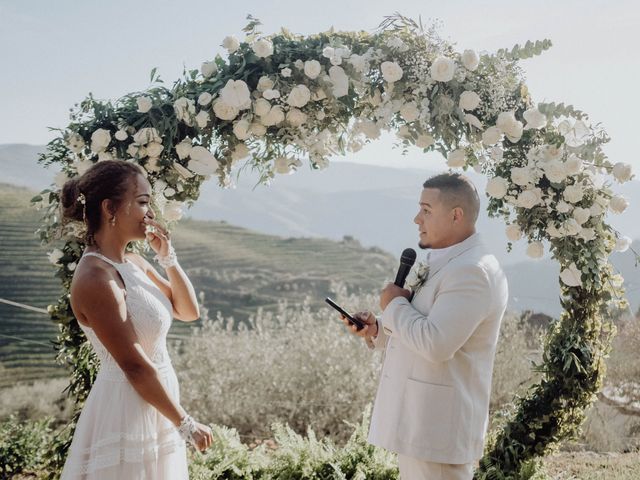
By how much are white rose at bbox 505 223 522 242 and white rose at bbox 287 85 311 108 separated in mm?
1368

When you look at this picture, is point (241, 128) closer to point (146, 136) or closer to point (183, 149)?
point (183, 149)

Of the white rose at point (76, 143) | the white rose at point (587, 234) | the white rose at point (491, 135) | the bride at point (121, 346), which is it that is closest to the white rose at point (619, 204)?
the white rose at point (587, 234)

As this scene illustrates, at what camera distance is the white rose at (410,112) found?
362 cm

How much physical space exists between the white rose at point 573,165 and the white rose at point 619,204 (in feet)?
0.98

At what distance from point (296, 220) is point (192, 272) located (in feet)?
104

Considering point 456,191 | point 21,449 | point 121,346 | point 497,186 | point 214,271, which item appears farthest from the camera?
point 214,271

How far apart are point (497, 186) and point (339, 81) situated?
1043 millimetres

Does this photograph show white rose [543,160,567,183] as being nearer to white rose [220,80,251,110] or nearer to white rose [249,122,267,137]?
white rose [249,122,267,137]

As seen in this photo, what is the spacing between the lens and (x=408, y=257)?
10.1 feet

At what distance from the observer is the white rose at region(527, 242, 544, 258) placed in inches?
149

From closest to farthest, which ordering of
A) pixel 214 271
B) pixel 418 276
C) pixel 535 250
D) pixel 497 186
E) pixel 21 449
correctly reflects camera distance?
pixel 418 276, pixel 497 186, pixel 535 250, pixel 21 449, pixel 214 271

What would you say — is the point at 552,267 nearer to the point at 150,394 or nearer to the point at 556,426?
the point at 556,426

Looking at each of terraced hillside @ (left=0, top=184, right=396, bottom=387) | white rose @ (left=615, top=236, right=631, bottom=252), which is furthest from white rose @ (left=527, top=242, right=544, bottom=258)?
terraced hillside @ (left=0, top=184, right=396, bottom=387)

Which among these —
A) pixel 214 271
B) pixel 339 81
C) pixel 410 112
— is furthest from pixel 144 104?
pixel 214 271
